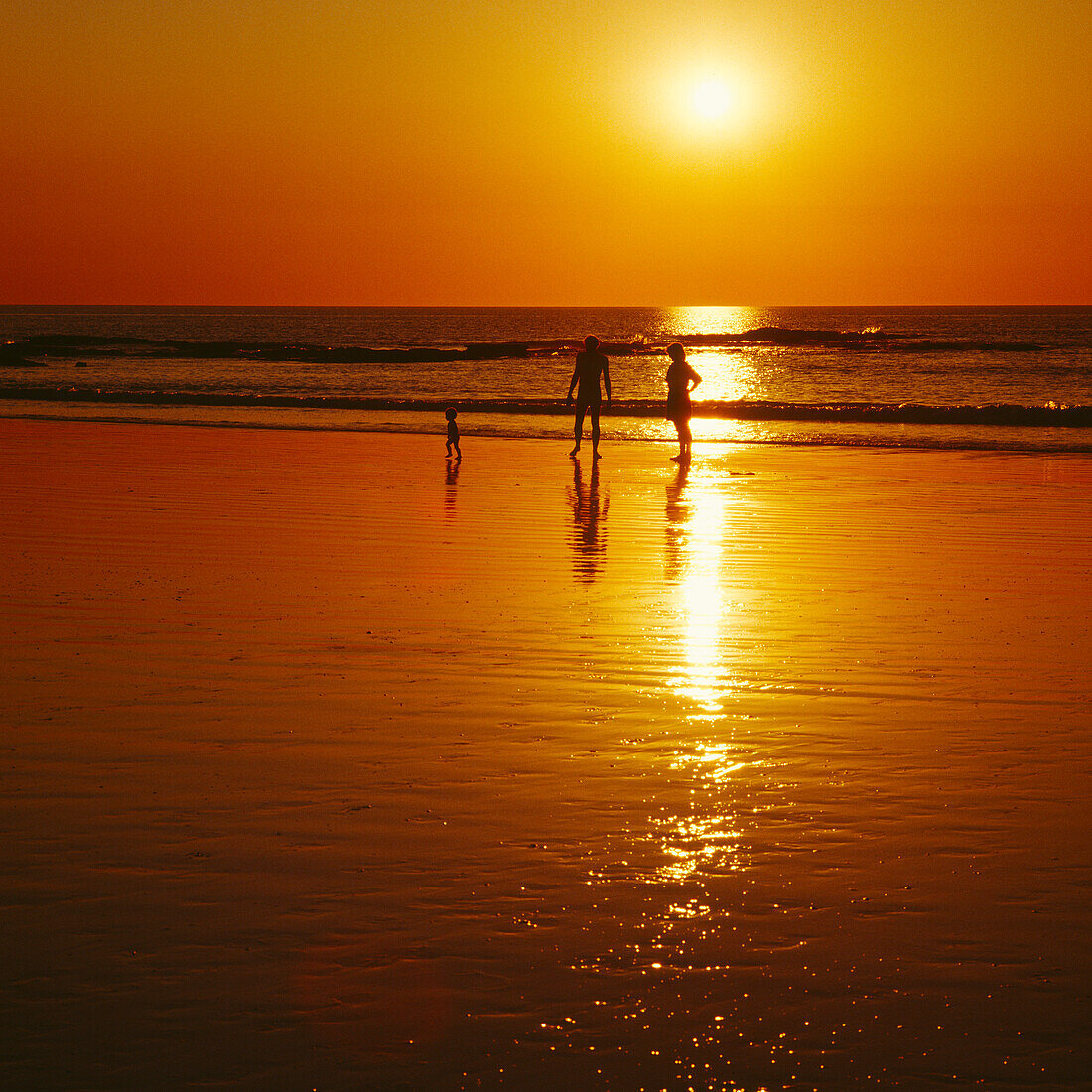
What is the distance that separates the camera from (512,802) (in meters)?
4.62

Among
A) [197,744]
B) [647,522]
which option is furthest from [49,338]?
[197,744]

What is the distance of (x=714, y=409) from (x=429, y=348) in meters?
55.8

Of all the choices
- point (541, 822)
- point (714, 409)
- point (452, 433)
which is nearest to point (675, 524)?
point (452, 433)

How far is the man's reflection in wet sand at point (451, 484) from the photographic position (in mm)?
13195

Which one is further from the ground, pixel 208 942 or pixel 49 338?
pixel 49 338

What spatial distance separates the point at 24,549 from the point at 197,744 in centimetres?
546

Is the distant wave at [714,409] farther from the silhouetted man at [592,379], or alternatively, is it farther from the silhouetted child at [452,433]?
the silhouetted child at [452,433]

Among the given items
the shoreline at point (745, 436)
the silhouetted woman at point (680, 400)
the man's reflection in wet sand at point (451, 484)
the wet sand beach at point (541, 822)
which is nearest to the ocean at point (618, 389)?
the shoreline at point (745, 436)

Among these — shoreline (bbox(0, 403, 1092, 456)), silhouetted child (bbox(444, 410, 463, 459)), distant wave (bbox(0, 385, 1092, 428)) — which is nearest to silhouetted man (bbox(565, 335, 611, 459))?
silhouetted child (bbox(444, 410, 463, 459))

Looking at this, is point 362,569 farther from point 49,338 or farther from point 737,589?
point 49,338

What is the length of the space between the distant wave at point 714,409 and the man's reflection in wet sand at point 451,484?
13.0m

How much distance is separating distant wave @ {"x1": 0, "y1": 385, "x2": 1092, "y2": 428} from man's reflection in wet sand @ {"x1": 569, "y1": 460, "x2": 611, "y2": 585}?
1485cm

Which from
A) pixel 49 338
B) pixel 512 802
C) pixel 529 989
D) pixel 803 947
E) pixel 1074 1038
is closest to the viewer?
pixel 1074 1038


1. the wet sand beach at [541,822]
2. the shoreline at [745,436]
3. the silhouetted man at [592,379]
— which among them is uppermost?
the silhouetted man at [592,379]
